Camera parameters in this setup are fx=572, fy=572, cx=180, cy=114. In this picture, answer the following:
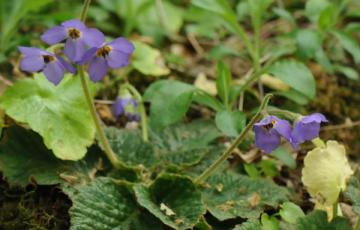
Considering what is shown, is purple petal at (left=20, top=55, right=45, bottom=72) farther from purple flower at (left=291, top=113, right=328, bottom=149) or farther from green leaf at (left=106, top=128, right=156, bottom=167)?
purple flower at (left=291, top=113, right=328, bottom=149)

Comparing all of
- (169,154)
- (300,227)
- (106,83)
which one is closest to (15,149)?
(169,154)

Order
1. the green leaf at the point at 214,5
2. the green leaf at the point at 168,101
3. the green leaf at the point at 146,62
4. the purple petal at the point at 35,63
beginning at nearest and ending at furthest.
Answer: the purple petal at the point at 35,63, the green leaf at the point at 168,101, the green leaf at the point at 214,5, the green leaf at the point at 146,62

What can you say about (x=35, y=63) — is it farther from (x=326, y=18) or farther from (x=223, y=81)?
(x=326, y=18)

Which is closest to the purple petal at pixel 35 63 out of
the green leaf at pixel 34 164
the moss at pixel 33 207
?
the green leaf at pixel 34 164

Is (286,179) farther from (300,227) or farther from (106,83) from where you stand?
(106,83)

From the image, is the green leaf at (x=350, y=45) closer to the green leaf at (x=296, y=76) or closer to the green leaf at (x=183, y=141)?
the green leaf at (x=296, y=76)

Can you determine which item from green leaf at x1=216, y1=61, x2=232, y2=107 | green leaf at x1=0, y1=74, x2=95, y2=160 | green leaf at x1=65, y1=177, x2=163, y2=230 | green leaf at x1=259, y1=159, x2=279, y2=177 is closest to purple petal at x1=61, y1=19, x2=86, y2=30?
green leaf at x1=0, y1=74, x2=95, y2=160

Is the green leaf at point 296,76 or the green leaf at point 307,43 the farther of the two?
the green leaf at point 307,43
